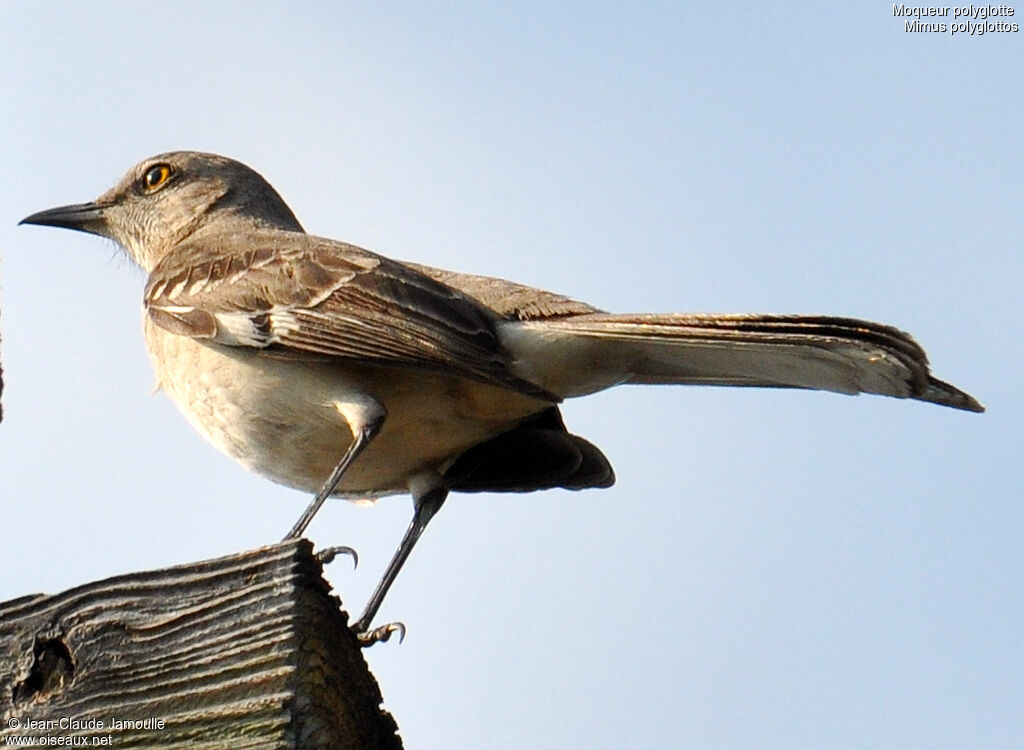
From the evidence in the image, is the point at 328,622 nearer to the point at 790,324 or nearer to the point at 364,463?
the point at 790,324

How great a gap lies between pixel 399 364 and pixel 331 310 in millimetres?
425

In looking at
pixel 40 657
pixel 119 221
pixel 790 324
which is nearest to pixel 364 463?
pixel 790 324

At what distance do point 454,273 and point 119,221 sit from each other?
7.15ft

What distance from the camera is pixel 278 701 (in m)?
2.55

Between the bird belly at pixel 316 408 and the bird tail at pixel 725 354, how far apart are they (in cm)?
23

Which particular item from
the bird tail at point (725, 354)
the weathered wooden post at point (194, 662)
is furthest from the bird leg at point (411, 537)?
the weathered wooden post at point (194, 662)

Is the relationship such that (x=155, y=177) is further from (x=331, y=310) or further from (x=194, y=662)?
(x=194, y=662)

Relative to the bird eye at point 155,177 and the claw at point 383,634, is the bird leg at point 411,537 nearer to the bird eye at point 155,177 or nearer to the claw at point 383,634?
the claw at point 383,634

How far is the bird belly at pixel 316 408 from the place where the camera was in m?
5.46

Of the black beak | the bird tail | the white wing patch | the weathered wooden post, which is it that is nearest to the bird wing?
the white wing patch

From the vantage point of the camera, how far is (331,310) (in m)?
5.52

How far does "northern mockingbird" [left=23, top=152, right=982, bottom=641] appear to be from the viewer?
17.2 ft

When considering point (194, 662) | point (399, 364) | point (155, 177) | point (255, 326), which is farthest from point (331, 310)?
point (194, 662)

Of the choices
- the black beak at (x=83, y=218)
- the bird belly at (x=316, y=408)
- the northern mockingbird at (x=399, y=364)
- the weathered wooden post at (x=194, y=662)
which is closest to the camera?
the weathered wooden post at (x=194, y=662)
